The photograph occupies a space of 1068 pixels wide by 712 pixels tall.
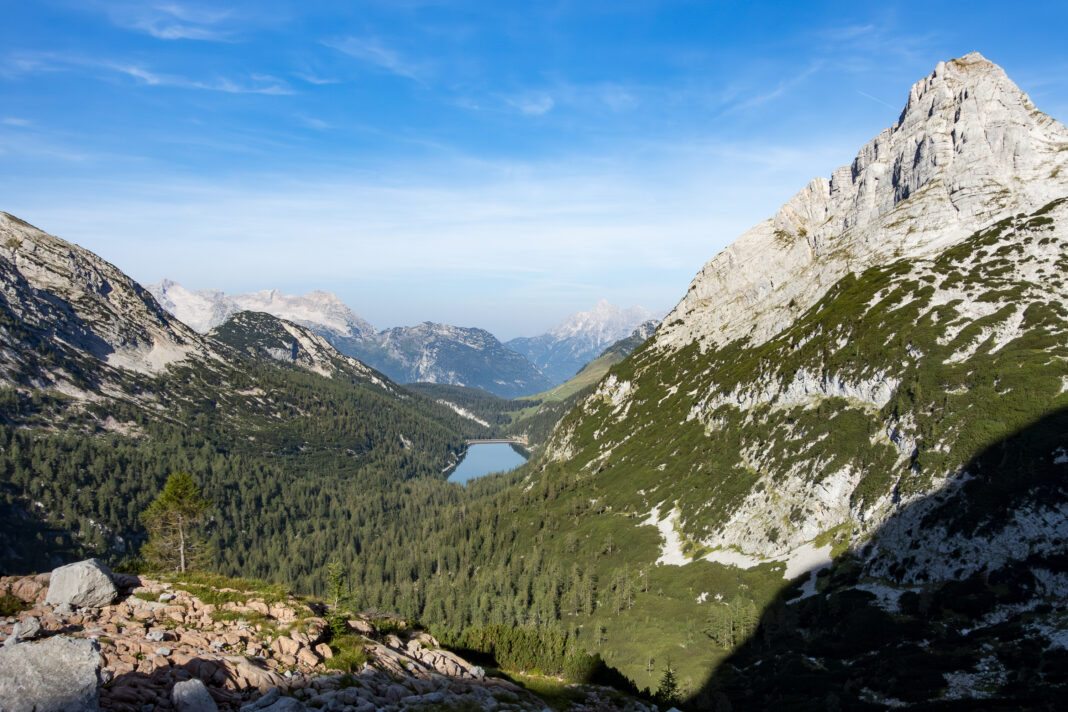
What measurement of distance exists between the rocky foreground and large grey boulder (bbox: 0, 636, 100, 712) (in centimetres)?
3

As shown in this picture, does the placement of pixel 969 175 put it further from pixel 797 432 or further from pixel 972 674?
pixel 972 674

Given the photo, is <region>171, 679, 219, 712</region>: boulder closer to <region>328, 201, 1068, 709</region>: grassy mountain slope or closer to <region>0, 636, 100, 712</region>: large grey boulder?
<region>0, 636, 100, 712</region>: large grey boulder

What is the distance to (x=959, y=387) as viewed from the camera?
Result: 100375 millimetres

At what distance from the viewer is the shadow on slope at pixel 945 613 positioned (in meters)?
55.6

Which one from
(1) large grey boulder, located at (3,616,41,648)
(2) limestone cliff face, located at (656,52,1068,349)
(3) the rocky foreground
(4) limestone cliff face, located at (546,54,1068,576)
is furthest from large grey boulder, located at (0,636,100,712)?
(2) limestone cliff face, located at (656,52,1068,349)

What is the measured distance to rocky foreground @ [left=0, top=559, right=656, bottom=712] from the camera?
1680cm

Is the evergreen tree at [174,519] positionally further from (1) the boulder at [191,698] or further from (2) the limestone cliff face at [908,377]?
(2) the limestone cliff face at [908,377]

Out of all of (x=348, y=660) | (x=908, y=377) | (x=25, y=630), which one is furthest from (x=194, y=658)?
(x=908, y=377)

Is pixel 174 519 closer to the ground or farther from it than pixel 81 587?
closer to the ground

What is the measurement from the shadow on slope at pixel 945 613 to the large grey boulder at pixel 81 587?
73.9 metres

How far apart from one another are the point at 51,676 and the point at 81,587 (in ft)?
41.8

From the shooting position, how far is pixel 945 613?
70250mm

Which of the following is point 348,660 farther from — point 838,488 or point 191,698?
point 838,488

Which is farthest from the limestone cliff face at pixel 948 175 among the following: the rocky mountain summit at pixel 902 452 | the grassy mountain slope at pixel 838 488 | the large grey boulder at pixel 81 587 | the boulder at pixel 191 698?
the boulder at pixel 191 698
